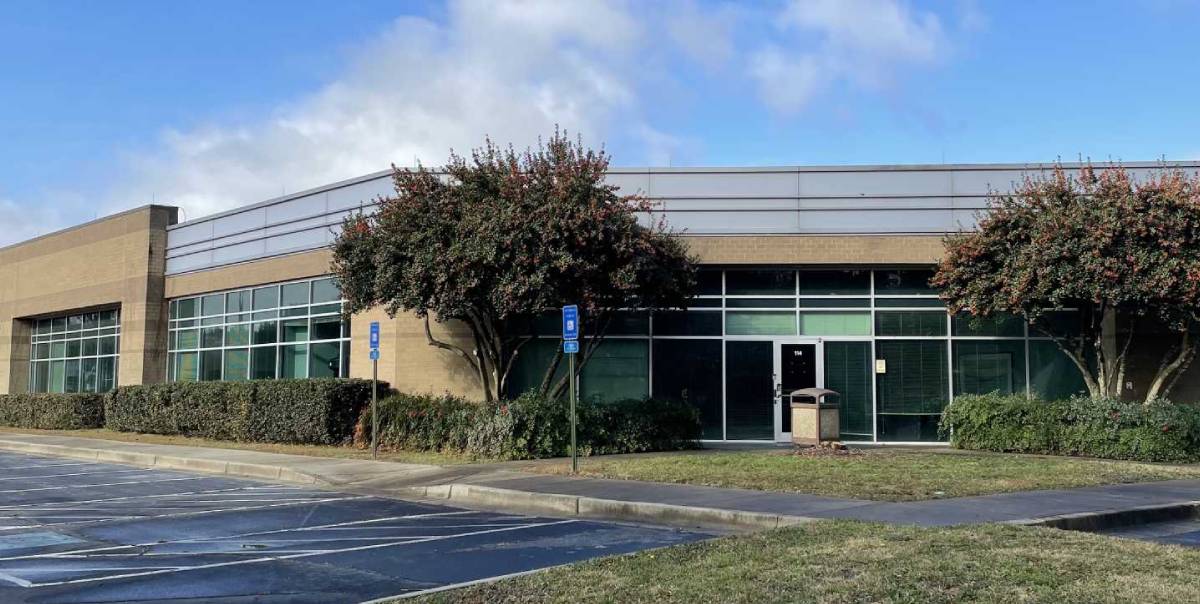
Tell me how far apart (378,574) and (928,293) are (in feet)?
53.7

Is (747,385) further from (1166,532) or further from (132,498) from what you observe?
(132,498)

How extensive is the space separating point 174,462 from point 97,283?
48.2 ft

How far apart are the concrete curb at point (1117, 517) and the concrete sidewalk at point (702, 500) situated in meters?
0.01

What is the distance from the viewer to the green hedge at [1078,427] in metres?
17.5

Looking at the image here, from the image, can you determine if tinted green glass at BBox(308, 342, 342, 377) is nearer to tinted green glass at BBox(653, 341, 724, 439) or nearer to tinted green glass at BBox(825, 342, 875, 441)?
tinted green glass at BBox(653, 341, 724, 439)

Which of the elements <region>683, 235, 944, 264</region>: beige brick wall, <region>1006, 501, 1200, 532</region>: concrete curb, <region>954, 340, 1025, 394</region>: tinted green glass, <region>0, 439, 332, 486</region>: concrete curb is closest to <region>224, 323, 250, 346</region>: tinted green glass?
<region>0, 439, 332, 486</region>: concrete curb

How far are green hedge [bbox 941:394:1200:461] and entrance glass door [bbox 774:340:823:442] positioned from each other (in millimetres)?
2889

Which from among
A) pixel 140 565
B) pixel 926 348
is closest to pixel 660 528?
pixel 140 565

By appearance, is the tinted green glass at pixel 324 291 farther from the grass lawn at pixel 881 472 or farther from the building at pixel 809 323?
the grass lawn at pixel 881 472

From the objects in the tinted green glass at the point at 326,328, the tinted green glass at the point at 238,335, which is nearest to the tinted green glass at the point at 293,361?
the tinted green glass at the point at 326,328

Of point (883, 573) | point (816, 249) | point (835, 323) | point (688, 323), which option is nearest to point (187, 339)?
point (688, 323)

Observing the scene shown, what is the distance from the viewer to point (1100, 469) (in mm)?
15406

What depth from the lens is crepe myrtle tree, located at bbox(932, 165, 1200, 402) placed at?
17.6 meters

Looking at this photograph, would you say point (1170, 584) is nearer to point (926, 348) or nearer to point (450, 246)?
point (450, 246)
